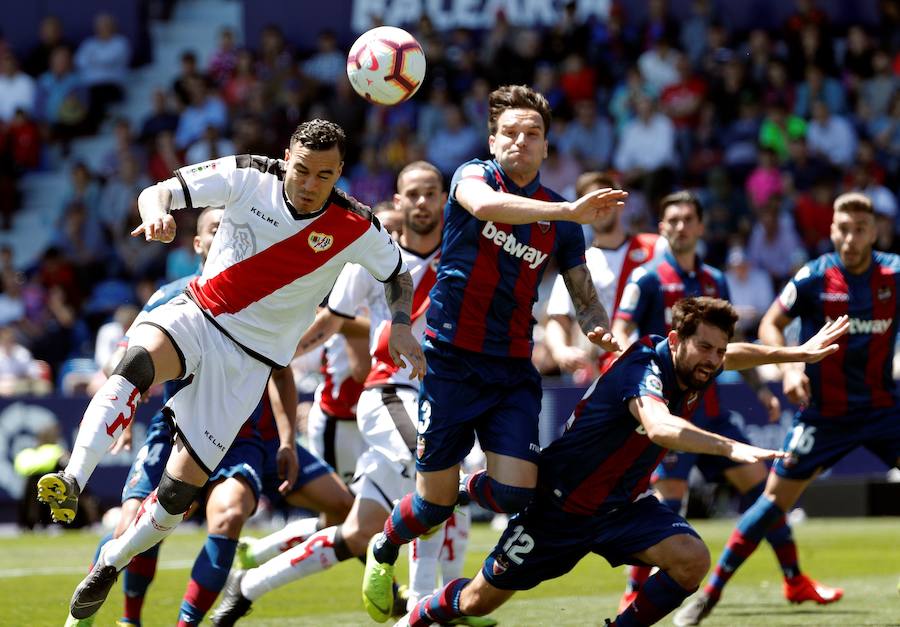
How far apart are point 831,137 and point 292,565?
13546 millimetres

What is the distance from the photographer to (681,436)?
633 cm

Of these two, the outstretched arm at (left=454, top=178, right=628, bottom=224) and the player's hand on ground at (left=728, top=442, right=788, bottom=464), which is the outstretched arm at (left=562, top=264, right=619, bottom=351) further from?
the player's hand on ground at (left=728, top=442, right=788, bottom=464)

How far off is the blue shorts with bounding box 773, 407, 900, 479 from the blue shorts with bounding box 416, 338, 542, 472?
9.37 feet

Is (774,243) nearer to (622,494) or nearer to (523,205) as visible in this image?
(622,494)

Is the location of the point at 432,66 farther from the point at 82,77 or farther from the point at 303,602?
the point at 303,602

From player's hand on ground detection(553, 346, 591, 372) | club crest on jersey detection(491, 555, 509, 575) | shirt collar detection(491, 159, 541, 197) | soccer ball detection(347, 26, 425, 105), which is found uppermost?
soccer ball detection(347, 26, 425, 105)

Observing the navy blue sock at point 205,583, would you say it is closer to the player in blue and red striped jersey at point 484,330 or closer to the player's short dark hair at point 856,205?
the player in blue and red striped jersey at point 484,330

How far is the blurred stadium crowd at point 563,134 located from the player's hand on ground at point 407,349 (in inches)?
420

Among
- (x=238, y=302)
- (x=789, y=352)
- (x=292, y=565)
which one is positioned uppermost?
(x=238, y=302)

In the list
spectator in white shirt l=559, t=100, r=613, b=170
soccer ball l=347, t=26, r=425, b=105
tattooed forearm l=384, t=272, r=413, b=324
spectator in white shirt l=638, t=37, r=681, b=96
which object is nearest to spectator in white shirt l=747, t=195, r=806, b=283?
spectator in white shirt l=559, t=100, r=613, b=170

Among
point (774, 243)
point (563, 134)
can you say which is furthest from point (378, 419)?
point (563, 134)

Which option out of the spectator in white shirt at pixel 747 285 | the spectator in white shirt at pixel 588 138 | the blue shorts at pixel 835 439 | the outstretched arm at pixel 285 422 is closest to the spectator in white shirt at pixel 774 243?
the spectator in white shirt at pixel 747 285

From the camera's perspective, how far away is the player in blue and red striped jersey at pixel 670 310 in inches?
376

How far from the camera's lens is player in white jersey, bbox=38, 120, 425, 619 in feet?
23.1
